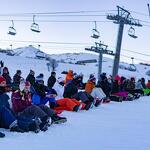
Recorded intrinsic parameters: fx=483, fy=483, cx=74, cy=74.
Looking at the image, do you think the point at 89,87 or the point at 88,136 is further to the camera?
the point at 89,87

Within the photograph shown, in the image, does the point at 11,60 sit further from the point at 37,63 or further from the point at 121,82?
the point at 121,82

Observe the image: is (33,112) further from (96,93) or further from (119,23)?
(119,23)

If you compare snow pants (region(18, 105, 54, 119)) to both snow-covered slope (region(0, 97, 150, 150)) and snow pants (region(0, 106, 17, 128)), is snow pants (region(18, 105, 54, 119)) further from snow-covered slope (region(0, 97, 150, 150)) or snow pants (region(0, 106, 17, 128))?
snow pants (region(0, 106, 17, 128))

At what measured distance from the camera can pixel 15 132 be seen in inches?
380

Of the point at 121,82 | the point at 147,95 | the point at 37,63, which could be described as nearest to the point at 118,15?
the point at 147,95

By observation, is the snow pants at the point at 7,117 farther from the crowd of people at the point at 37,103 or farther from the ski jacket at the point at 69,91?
the ski jacket at the point at 69,91

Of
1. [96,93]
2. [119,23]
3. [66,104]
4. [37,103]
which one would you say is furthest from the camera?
[119,23]

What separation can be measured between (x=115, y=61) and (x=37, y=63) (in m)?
32.4

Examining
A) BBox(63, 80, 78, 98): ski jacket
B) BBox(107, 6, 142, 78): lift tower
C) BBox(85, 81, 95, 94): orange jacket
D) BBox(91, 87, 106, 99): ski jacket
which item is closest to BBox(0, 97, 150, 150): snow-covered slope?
BBox(63, 80, 78, 98): ski jacket

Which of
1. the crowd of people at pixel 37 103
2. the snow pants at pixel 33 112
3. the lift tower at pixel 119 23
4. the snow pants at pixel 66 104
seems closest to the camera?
the crowd of people at pixel 37 103

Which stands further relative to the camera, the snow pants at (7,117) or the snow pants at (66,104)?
the snow pants at (66,104)

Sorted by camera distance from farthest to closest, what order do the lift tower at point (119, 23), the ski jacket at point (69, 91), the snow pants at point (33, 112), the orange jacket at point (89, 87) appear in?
the lift tower at point (119, 23) < the orange jacket at point (89, 87) < the ski jacket at point (69, 91) < the snow pants at point (33, 112)

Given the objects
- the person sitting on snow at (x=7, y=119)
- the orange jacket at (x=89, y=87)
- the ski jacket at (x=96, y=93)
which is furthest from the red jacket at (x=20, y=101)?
the orange jacket at (x=89, y=87)

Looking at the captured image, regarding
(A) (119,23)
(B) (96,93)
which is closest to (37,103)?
(B) (96,93)
